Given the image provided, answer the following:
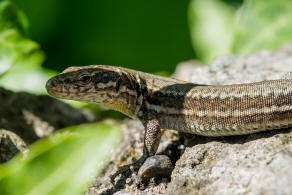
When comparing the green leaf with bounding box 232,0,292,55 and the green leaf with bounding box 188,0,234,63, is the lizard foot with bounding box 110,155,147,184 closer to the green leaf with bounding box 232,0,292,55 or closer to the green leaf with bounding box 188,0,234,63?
the green leaf with bounding box 232,0,292,55

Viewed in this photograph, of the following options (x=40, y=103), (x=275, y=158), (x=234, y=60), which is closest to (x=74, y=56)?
(x=40, y=103)

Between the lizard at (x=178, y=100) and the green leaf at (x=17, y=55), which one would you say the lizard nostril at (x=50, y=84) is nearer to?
the lizard at (x=178, y=100)

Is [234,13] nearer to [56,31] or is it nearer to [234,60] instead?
[234,60]

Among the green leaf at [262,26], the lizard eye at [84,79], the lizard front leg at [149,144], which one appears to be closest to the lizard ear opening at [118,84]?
the lizard eye at [84,79]

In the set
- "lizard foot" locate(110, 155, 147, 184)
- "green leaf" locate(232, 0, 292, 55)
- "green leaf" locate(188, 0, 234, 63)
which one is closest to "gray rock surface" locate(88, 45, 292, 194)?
"lizard foot" locate(110, 155, 147, 184)

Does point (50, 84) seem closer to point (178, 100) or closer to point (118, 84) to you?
point (118, 84)

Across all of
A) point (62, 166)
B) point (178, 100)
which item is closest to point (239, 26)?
point (178, 100)
